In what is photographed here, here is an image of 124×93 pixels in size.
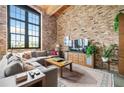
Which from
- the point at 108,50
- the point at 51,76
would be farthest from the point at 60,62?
the point at 108,50

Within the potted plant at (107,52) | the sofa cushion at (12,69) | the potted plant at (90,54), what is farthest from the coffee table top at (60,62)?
the potted plant at (107,52)

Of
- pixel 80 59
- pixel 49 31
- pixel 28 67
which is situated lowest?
pixel 28 67

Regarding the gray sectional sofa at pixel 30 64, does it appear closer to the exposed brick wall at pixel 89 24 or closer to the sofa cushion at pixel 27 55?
the sofa cushion at pixel 27 55

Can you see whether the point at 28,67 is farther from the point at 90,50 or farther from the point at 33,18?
the point at 90,50

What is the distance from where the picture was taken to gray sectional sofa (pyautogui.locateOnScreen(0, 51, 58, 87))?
5.81 feet

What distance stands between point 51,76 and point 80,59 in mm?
715

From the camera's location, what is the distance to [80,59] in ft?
7.82

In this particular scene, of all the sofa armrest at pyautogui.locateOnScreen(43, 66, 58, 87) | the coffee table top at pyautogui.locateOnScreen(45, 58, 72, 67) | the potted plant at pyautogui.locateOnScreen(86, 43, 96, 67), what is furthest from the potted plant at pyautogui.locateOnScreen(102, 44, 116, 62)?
the sofa armrest at pyautogui.locateOnScreen(43, 66, 58, 87)

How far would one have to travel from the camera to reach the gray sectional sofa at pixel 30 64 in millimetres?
1771

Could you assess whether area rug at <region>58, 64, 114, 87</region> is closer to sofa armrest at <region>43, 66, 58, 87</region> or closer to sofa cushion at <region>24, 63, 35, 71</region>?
sofa armrest at <region>43, 66, 58, 87</region>

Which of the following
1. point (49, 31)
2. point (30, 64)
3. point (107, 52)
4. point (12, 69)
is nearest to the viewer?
point (12, 69)

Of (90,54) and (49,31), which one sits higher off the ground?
(49,31)

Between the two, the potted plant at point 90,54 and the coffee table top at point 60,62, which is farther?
the potted plant at point 90,54
